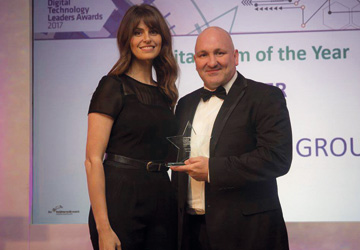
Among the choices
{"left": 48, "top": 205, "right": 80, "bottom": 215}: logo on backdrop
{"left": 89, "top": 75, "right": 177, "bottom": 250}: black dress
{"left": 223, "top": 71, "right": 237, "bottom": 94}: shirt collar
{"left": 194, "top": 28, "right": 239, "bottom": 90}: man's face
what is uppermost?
{"left": 194, "top": 28, "right": 239, "bottom": 90}: man's face

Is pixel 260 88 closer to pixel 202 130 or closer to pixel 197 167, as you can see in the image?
pixel 202 130

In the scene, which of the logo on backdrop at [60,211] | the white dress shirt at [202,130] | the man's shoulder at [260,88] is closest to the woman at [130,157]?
the white dress shirt at [202,130]

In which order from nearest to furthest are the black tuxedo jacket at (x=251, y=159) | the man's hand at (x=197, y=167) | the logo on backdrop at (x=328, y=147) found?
the man's hand at (x=197, y=167) < the black tuxedo jacket at (x=251, y=159) < the logo on backdrop at (x=328, y=147)

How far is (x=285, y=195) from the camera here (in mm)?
3930

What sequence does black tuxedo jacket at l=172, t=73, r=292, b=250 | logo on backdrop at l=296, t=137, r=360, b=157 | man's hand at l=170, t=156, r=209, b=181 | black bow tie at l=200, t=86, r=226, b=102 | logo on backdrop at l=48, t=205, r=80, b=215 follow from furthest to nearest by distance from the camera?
logo on backdrop at l=48, t=205, r=80, b=215, logo on backdrop at l=296, t=137, r=360, b=157, black bow tie at l=200, t=86, r=226, b=102, black tuxedo jacket at l=172, t=73, r=292, b=250, man's hand at l=170, t=156, r=209, b=181

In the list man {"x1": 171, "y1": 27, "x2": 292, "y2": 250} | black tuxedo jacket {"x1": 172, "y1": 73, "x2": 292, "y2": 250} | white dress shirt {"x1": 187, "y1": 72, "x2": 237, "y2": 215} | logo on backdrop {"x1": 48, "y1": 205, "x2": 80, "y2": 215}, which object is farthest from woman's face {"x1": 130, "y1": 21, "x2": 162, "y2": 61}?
logo on backdrop {"x1": 48, "y1": 205, "x2": 80, "y2": 215}

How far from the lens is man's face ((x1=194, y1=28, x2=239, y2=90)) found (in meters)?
2.35

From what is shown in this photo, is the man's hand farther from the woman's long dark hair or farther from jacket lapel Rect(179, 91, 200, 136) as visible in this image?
the woman's long dark hair

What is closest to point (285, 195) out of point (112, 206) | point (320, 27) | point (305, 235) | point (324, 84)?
point (305, 235)

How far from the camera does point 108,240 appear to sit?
214 centimetres

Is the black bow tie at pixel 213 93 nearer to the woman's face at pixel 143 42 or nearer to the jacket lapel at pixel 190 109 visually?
the jacket lapel at pixel 190 109

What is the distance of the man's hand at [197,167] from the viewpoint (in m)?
2.09

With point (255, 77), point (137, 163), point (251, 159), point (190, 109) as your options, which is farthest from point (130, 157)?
point (255, 77)

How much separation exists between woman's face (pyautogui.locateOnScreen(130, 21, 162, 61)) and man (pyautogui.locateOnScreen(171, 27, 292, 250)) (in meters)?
0.33
